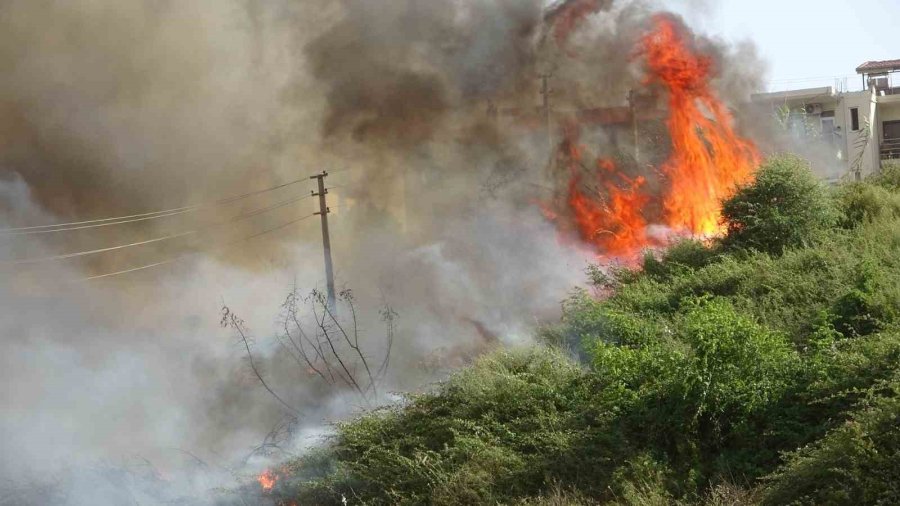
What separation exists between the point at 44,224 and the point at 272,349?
5.74m


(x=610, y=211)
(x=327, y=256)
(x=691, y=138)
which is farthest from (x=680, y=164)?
(x=327, y=256)

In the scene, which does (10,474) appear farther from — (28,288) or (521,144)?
(521,144)

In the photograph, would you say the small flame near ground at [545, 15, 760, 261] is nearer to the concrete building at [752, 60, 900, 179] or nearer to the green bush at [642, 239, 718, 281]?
the green bush at [642, 239, 718, 281]

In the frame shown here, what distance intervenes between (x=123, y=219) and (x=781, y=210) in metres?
14.3

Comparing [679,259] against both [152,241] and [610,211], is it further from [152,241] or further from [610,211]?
[152,241]

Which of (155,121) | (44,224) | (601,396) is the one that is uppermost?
(155,121)

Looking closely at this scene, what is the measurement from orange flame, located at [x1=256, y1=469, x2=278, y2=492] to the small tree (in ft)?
28.6

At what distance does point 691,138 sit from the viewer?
60.2 feet

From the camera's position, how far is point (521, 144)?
20719 millimetres

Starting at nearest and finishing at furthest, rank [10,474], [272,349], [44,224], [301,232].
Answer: [10,474]
[272,349]
[44,224]
[301,232]

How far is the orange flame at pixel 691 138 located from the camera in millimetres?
18297

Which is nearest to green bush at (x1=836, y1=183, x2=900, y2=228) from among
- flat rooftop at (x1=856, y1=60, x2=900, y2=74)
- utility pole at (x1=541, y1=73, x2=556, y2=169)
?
utility pole at (x1=541, y1=73, x2=556, y2=169)

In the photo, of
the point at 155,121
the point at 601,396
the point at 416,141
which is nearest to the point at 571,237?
the point at 416,141

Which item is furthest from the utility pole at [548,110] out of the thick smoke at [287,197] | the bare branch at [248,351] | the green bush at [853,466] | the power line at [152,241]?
the green bush at [853,466]
